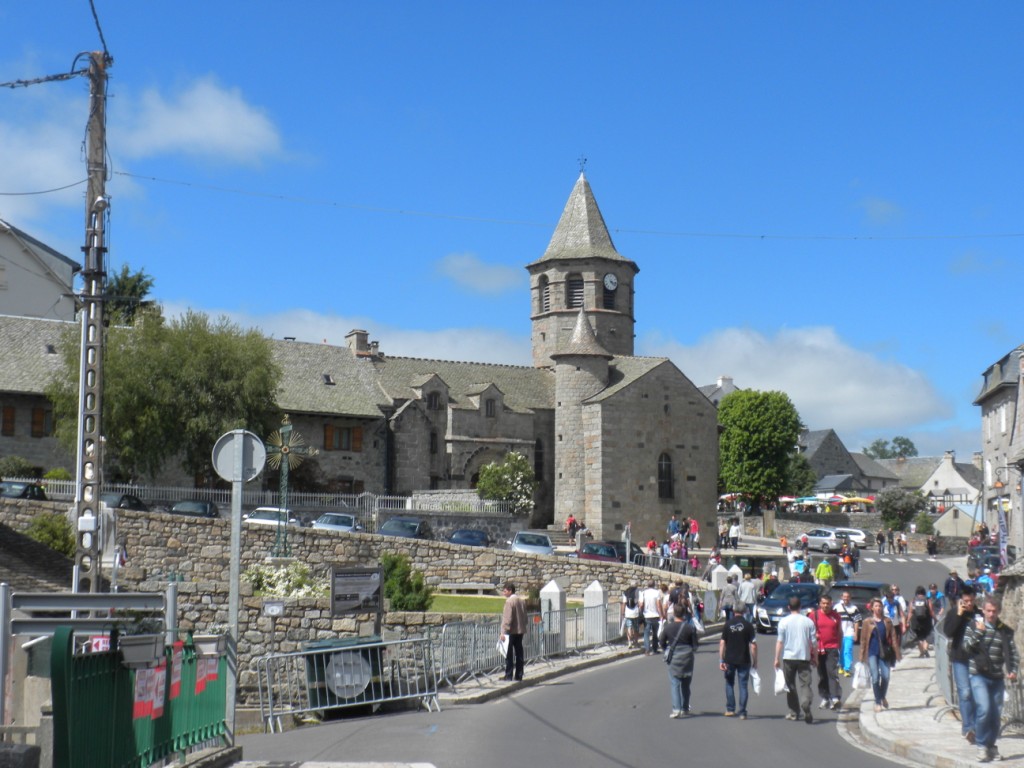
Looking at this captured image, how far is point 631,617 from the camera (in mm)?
25672

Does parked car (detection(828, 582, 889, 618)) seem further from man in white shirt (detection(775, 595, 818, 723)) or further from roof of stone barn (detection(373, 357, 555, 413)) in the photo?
roof of stone barn (detection(373, 357, 555, 413))

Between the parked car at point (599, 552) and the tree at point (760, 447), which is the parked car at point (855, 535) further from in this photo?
the parked car at point (599, 552)

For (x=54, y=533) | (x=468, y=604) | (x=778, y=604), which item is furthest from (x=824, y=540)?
(x=54, y=533)

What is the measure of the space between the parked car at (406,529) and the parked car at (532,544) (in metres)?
2.92

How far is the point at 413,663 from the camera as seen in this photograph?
59.7ft

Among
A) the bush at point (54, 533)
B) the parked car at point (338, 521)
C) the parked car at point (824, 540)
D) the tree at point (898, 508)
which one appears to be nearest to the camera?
Answer: the bush at point (54, 533)

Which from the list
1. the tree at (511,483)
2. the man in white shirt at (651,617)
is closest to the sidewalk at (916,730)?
the man in white shirt at (651,617)

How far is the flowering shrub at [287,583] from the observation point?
26.1m

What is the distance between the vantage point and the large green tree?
4212 cm

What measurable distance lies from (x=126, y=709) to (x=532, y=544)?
30459mm

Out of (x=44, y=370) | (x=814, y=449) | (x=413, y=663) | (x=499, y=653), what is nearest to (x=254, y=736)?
(x=413, y=663)

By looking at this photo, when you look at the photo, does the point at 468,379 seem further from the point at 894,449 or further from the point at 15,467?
the point at 894,449

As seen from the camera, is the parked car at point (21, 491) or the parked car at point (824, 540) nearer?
the parked car at point (21, 491)

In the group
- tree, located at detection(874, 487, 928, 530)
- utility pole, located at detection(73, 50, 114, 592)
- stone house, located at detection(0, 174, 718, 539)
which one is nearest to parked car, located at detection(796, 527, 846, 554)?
stone house, located at detection(0, 174, 718, 539)
